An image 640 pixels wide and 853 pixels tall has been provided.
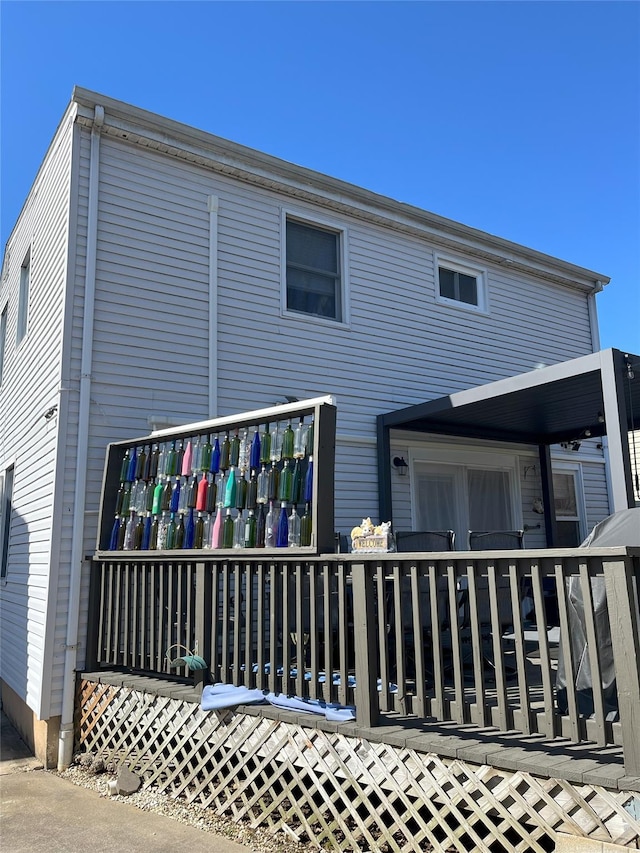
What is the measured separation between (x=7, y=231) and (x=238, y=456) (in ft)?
23.2

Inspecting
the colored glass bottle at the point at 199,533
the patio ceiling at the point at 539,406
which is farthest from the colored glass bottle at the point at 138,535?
the patio ceiling at the point at 539,406

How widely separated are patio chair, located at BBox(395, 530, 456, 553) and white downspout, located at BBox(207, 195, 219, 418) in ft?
7.38

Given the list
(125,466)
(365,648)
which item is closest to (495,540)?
(365,648)

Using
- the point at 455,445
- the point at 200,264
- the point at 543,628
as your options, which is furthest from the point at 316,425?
the point at 455,445

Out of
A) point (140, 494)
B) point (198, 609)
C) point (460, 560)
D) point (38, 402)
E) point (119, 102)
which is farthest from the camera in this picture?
point (38, 402)

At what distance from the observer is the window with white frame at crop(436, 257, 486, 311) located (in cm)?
887

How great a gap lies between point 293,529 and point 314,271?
4.19 meters

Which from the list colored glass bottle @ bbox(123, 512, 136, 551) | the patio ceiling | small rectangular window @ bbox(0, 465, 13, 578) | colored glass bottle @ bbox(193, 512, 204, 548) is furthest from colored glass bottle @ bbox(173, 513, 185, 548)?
small rectangular window @ bbox(0, 465, 13, 578)

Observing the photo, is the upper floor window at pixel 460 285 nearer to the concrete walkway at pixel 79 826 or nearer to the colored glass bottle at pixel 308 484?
the colored glass bottle at pixel 308 484

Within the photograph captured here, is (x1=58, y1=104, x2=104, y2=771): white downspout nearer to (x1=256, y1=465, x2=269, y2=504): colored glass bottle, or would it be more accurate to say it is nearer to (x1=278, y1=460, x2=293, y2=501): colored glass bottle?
(x1=256, y1=465, x2=269, y2=504): colored glass bottle

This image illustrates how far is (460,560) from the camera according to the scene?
319 centimetres

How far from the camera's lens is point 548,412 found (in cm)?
752

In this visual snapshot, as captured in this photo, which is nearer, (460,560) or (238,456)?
(460,560)

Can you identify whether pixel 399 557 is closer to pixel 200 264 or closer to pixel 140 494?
pixel 140 494
